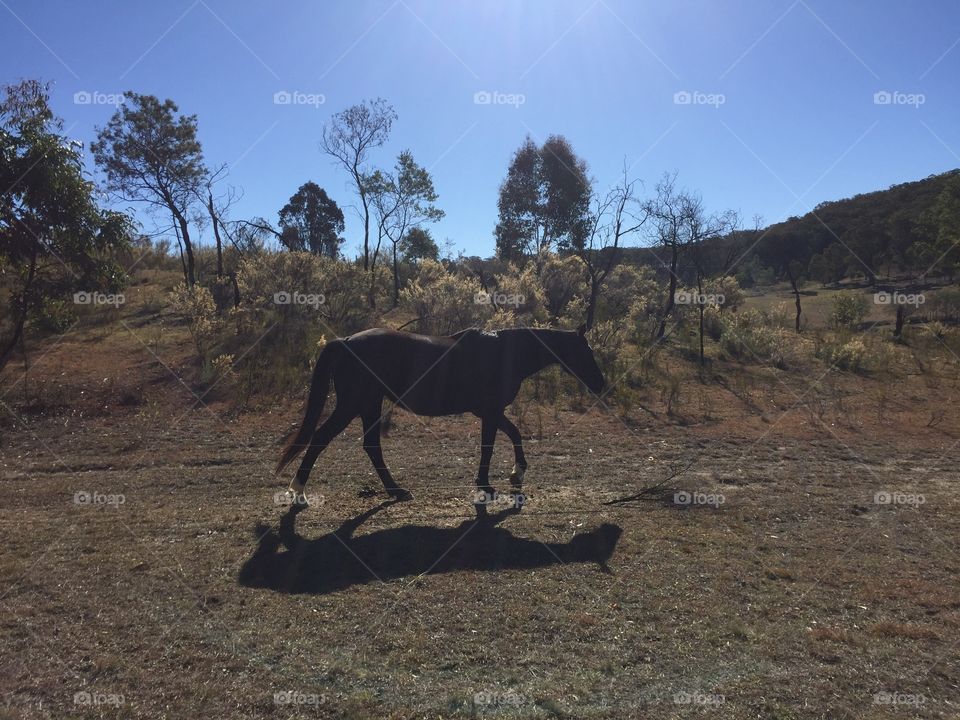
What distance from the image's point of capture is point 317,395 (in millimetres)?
A: 7539

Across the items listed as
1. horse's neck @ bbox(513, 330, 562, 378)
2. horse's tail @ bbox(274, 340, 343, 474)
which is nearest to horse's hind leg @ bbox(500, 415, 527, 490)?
horse's neck @ bbox(513, 330, 562, 378)

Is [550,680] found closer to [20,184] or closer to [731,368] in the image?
[20,184]

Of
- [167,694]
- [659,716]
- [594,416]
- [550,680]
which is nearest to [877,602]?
[659,716]

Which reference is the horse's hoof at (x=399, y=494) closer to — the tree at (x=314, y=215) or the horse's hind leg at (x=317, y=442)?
the horse's hind leg at (x=317, y=442)

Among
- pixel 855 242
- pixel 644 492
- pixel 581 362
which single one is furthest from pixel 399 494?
pixel 855 242

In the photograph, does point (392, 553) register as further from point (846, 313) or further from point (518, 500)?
point (846, 313)

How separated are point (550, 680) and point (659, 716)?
0.68 m

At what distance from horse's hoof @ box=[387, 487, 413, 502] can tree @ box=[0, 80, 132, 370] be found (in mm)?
8817

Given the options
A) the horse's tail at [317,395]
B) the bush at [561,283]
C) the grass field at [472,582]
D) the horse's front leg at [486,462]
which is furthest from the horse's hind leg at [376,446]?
the bush at [561,283]

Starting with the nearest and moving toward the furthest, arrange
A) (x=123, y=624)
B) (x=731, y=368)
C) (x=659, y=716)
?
(x=659, y=716)
(x=123, y=624)
(x=731, y=368)

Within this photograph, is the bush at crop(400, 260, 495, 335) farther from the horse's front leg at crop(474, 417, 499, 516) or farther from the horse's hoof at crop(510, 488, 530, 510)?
the horse's hoof at crop(510, 488, 530, 510)

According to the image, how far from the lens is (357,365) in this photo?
7.63 meters

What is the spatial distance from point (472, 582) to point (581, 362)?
4276 mm

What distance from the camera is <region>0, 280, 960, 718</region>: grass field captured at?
374cm
